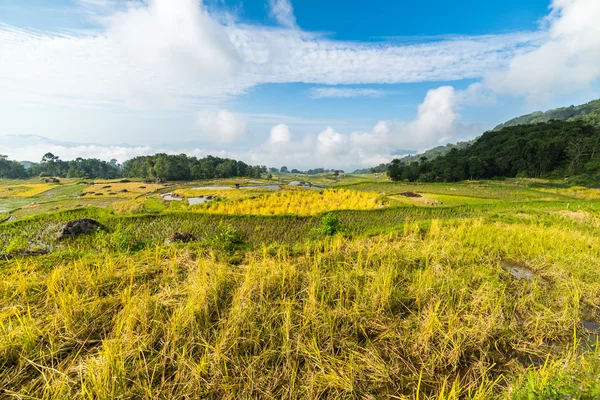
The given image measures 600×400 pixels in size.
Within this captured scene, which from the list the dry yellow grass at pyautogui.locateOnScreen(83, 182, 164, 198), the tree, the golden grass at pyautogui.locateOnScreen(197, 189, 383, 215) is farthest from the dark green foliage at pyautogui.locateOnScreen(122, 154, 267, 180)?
the tree

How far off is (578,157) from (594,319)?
7565 cm

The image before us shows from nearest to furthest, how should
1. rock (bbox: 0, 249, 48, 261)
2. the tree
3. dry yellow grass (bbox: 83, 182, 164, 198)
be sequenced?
rock (bbox: 0, 249, 48, 261) → dry yellow grass (bbox: 83, 182, 164, 198) → the tree

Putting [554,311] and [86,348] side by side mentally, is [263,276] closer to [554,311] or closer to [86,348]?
[86,348]

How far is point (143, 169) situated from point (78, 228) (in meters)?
75.4

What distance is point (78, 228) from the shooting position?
961cm

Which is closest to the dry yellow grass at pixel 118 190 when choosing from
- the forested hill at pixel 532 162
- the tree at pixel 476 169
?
the forested hill at pixel 532 162

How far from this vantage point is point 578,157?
164 feet

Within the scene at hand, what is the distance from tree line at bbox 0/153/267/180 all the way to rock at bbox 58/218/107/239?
61.7 m

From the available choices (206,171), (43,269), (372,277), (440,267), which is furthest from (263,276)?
(206,171)

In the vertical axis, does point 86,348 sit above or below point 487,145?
below

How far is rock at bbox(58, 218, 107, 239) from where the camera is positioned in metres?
9.30

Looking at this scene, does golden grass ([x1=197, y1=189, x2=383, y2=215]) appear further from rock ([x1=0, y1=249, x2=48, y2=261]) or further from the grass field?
the grass field

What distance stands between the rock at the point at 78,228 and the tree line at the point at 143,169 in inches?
2427

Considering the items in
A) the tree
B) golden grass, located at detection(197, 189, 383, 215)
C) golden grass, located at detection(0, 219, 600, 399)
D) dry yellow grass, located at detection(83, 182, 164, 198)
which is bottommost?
dry yellow grass, located at detection(83, 182, 164, 198)
